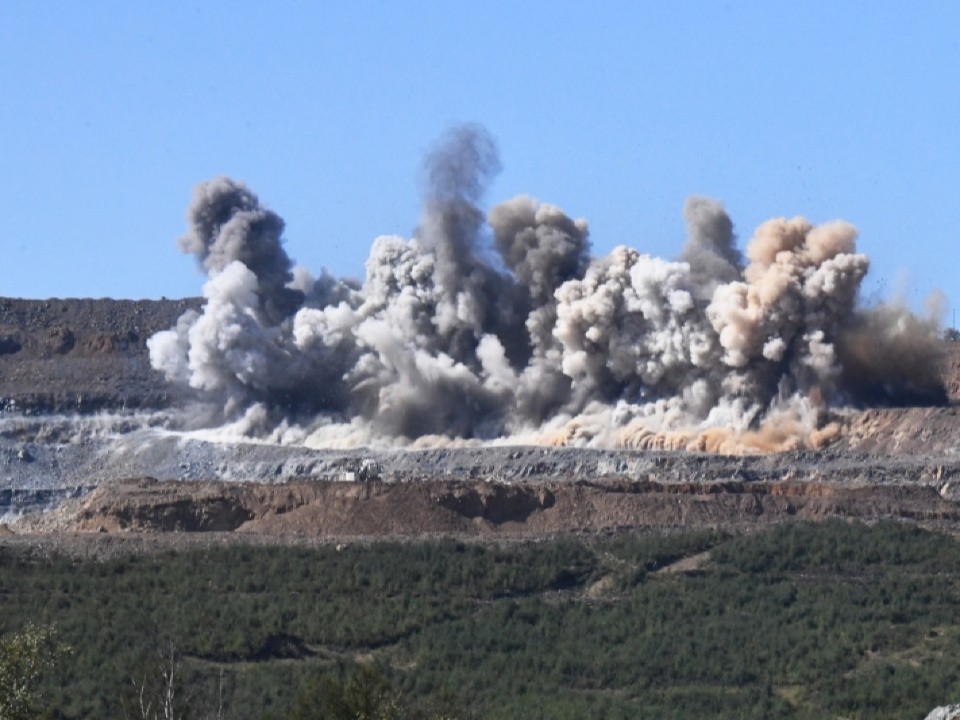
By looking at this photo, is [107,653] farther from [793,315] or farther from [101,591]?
[793,315]

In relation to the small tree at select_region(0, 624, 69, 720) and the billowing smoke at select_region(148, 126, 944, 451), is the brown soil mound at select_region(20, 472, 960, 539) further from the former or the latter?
the small tree at select_region(0, 624, 69, 720)

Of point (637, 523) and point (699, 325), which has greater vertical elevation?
point (699, 325)

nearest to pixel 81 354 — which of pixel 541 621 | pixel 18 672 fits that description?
pixel 541 621

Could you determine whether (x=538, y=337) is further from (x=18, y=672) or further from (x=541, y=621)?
(x=18, y=672)

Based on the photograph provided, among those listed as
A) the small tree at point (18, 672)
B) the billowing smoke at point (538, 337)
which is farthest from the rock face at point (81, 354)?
the small tree at point (18, 672)

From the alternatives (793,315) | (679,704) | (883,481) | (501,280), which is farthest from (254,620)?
(501,280)

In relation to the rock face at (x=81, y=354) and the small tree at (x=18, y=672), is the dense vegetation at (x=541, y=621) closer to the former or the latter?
the small tree at (x=18, y=672)
